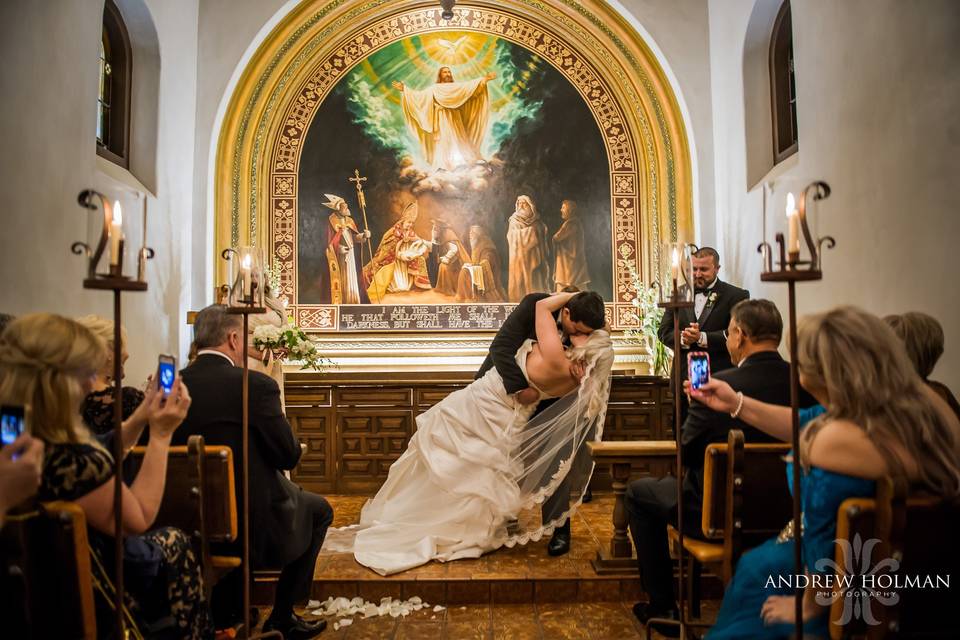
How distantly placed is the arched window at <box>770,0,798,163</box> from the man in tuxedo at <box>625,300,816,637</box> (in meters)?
4.18

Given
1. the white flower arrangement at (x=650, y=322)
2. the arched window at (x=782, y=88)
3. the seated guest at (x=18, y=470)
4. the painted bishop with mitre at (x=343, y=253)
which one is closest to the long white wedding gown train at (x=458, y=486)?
the white flower arrangement at (x=650, y=322)

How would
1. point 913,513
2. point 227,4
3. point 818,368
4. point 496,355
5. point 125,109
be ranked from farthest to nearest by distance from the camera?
point 227,4, point 125,109, point 496,355, point 818,368, point 913,513

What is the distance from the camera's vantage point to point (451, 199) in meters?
8.06

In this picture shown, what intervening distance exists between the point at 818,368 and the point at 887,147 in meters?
2.85

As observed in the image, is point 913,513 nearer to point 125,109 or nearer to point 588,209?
point 588,209

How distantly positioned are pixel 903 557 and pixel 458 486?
9.79ft

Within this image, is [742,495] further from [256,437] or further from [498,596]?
[256,437]

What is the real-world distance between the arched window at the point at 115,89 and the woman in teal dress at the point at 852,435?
249 inches

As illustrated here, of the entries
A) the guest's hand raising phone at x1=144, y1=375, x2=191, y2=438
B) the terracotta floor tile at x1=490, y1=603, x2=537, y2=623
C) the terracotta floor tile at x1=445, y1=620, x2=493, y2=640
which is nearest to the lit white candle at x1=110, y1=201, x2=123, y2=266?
the guest's hand raising phone at x1=144, y1=375, x2=191, y2=438

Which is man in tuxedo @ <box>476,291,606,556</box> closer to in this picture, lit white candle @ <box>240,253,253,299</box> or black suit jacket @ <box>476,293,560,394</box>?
black suit jacket @ <box>476,293,560,394</box>

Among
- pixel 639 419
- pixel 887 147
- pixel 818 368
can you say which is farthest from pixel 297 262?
pixel 818 368

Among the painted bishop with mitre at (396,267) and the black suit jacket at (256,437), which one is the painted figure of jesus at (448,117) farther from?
the black suit jacket at (256,437)

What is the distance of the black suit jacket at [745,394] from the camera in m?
3.14

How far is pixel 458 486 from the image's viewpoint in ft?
15.2
